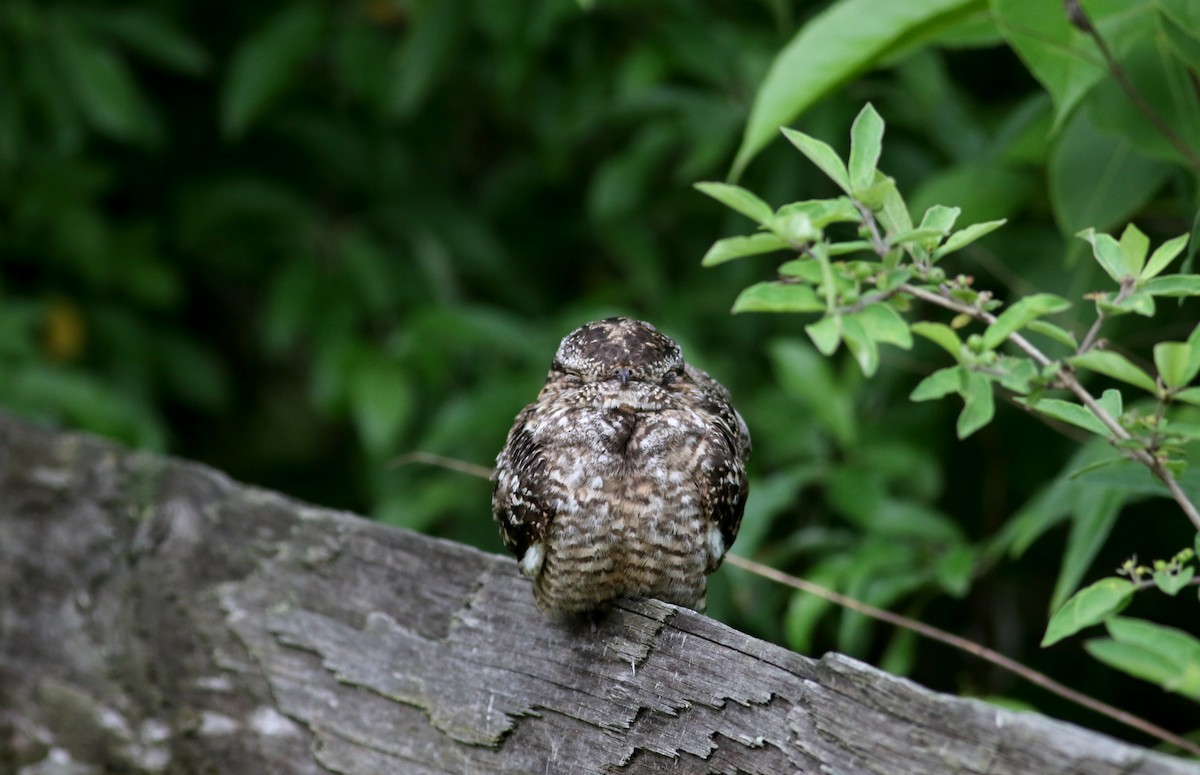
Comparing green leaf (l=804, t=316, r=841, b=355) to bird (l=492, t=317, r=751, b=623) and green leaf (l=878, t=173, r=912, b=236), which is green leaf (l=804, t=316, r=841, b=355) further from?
bird (l=492, t=317, r=751, b=623)

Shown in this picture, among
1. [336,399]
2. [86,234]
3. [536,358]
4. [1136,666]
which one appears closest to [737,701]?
[1136,666]

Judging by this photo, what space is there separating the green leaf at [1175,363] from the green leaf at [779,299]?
1.10 feet

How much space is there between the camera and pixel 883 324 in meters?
1.27

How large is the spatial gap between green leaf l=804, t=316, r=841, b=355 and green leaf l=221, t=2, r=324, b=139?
3.12m

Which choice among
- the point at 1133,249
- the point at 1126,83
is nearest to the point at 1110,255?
the point at 1133,249

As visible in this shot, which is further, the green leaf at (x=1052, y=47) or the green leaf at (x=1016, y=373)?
the green leaf at (x=1052, y=47)

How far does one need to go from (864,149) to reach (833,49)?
0.81 m

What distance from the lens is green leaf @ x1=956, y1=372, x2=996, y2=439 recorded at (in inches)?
51.0

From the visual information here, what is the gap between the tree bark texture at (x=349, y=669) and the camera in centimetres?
135

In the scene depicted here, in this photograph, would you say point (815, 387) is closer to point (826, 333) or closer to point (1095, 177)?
point (1095, 177)

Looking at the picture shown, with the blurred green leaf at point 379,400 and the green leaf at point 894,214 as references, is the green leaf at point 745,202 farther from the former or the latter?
the blurred green leaf at point 379,400

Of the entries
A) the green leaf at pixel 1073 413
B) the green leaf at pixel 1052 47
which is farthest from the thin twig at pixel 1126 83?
the green leaf at pixel 1073 413

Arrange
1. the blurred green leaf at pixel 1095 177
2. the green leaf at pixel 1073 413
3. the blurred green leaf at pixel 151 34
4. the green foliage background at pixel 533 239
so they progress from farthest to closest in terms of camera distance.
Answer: the blurred green leaf at pixel 151 34
the green foliage background at pixel 533 239
the blurred green leaf at pixel 1095 177
the green leaf at pixel 1073 413

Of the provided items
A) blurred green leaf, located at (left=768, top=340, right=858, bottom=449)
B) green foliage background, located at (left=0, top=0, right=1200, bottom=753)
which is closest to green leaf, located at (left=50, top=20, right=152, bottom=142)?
green foliage background, located at (left=0, top=0, right=1200, bottom=753)
